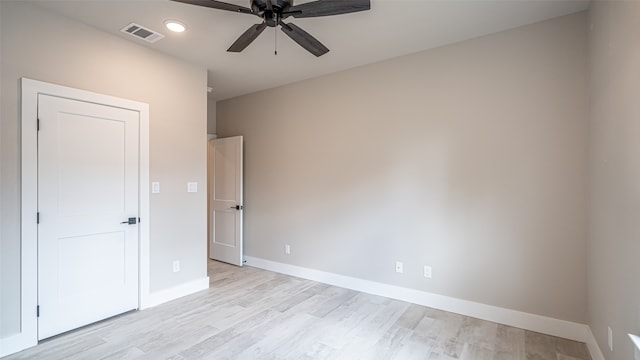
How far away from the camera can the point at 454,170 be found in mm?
3062

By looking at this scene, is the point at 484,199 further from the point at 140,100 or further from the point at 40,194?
the point at 40,194

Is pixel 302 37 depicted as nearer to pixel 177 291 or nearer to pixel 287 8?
pixel 287 8

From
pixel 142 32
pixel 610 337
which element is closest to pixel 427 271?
pixel 610 337

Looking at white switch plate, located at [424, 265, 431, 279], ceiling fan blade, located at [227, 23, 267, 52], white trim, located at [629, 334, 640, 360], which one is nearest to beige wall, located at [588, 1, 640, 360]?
white trim, located at [629, 334, 640, 360]

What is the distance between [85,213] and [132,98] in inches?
48.1

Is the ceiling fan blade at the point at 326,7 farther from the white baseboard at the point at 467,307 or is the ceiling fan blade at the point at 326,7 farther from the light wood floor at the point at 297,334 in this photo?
the white baseboard at the point at 467,307

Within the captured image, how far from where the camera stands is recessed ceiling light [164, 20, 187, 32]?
268cm

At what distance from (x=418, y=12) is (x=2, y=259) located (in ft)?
12.7

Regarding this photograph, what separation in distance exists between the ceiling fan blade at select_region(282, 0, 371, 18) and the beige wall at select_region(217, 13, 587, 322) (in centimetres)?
Result: 163

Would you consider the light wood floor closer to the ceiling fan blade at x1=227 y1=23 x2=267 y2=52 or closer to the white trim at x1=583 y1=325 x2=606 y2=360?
the white trim at x1=583 y1=325 x2=606 y2=360

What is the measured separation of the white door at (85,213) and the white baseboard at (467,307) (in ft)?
7.08

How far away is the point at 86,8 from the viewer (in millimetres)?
2479

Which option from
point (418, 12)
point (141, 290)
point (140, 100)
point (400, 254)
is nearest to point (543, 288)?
point (400, 254)

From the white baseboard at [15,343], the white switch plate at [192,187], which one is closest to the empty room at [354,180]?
the white baseboard at [15,343]
